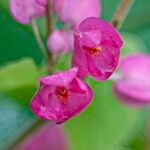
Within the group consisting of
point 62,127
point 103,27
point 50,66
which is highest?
point 103,27

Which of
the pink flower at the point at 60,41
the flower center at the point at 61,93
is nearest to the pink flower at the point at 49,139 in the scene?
the pink flower at the point at 60,41

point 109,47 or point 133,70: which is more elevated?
point 109,47

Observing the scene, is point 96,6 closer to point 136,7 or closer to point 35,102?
point 35,102

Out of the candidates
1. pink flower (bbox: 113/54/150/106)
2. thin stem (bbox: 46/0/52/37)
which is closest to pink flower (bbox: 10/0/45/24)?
thin stem (bbox: 46/0/52/37)

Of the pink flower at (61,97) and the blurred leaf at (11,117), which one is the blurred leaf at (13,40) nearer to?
the blurred leaf at (11,117)

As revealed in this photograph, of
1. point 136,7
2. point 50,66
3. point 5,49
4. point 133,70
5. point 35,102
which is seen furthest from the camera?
point 136,7

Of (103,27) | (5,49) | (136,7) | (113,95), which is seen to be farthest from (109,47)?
(136,7)

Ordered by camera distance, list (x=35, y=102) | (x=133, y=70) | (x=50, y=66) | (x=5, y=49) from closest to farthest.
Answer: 1. (x=35, y=102)
2. (x=50, y=66)
3. (x=133, y=70)
4. (x=5, y=49)
